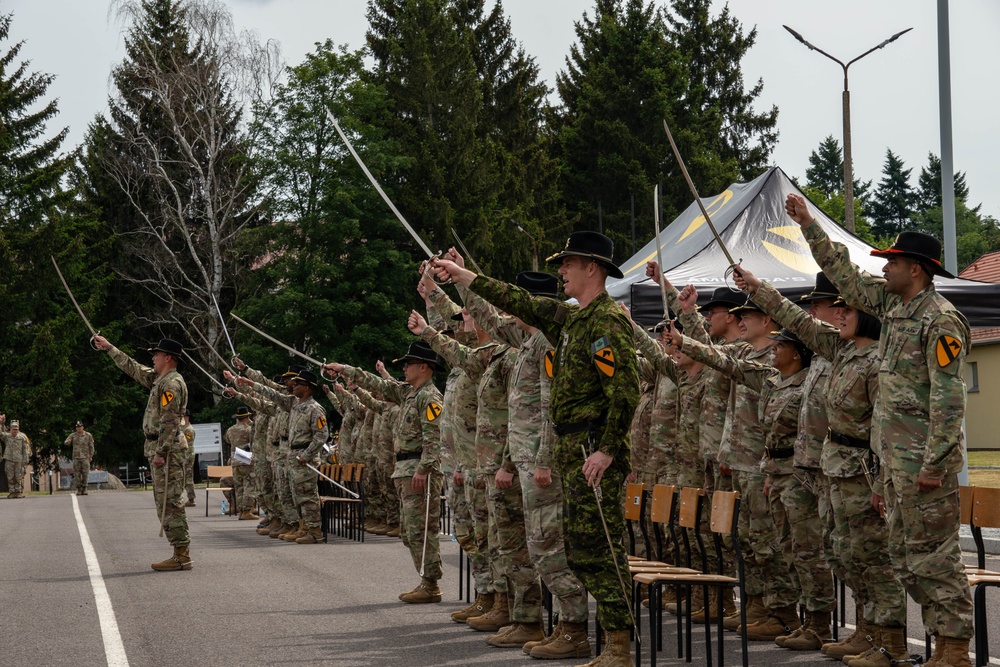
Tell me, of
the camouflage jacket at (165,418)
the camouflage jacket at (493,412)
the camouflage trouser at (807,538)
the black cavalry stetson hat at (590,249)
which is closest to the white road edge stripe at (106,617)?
the camouflage jacket at (165,418)

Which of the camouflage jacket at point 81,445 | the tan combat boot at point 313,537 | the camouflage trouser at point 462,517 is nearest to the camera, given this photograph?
the camouflage trouser at point 462,517

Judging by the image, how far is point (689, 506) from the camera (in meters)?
8.58

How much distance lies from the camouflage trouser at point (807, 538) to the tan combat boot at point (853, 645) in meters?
0.45

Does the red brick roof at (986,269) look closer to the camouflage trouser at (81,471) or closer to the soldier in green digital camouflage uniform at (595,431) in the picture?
the camouflage trouser at (81,471)

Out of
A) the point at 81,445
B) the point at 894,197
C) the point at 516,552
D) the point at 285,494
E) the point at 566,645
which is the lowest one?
the point at 566,645

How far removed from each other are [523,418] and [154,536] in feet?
41.7

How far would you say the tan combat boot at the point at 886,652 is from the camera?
25.3ft

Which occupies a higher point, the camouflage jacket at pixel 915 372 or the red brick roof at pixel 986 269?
the red brick roof at pixel 986 269

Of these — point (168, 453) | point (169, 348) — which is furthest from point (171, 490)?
point (169, 348)

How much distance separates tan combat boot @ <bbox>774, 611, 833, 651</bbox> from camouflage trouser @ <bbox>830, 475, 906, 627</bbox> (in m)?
0.69

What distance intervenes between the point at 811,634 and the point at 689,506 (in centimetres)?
122

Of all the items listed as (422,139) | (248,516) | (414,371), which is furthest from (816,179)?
(414,371)

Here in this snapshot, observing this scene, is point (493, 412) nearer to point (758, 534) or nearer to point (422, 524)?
point (758, 534)

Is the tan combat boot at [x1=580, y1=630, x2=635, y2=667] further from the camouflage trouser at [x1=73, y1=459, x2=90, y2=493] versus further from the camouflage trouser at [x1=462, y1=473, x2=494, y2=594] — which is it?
the camouflage trouser at [x1=73, y1=459, x2=90, y2=493]
